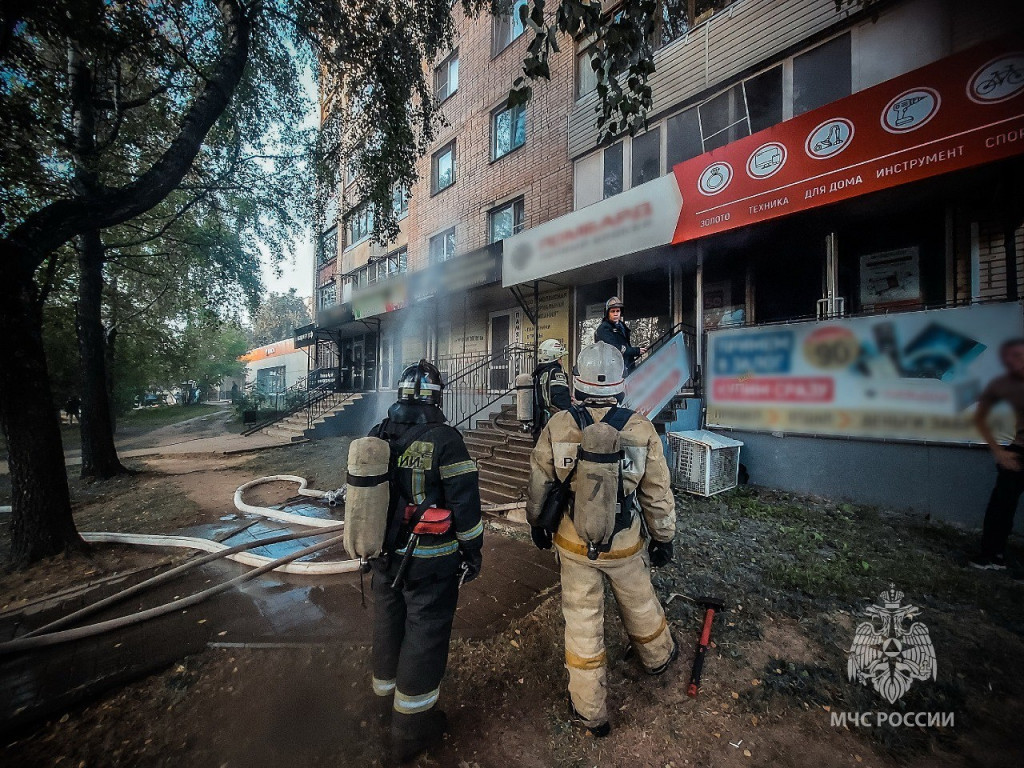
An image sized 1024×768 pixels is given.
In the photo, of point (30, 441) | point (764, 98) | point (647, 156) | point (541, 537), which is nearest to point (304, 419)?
point (30, 441)

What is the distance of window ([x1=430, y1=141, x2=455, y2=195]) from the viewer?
536 inches

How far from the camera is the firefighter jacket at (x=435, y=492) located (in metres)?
2.22

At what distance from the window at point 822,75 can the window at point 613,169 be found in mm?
3257

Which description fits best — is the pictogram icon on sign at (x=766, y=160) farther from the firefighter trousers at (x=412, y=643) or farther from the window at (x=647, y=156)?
the firefighter trousers at (x=412, y=643)

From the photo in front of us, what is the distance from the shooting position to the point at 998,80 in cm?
414

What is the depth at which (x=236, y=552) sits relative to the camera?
4.26 metres

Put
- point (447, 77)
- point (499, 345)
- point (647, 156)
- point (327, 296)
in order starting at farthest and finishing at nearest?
1. point (327, 296)
2. point (447, 77)
3. point (499, 345)
4. point (647, 156)

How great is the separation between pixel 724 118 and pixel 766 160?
8.38ft

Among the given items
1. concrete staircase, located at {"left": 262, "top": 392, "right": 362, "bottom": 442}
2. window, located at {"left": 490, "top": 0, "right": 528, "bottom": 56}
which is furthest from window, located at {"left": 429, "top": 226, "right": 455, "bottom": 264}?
concrete staircase, located at {"left": 262, "top": 392, "right": 362, "bottom": 442}

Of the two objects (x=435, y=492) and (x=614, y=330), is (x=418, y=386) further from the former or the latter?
(x=614, y=330)

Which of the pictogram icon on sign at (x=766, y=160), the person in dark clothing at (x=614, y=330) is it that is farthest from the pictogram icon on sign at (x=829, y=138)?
the person in dark clothing at (x=614, y=330)

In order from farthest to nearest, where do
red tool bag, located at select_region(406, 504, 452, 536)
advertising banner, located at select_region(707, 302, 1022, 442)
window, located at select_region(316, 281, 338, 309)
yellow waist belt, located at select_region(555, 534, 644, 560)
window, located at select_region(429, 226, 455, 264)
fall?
1. window, located at select_region(316, 281, 338, 309)
2. window, located at select_region(429, 226, 455, 264)
3. advertising banner, located at select_region(707, 302, 1022, 442)
4. yellow waist belt, located at select_region(555, 534, 644, 560)
5. red tool bag, located at select_region(406, 504, 452, 536)

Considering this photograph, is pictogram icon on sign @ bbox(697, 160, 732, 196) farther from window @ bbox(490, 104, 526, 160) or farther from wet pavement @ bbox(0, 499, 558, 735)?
window @ bbox(490, 104, 526, 160)

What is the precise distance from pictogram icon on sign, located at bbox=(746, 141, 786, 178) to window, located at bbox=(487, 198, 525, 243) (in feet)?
20.9
